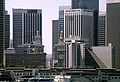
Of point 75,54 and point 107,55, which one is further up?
point 75,54

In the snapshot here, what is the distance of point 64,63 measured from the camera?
193250 millimetres

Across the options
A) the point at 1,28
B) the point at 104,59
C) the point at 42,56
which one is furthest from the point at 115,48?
the point at 1,28

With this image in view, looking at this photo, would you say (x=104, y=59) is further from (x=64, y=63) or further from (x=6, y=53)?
(x=6, y=53)

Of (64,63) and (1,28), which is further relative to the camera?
(64,63)

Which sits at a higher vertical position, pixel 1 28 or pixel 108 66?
pixel 1 28

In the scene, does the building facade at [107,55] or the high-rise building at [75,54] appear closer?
the high-rise building at [75,54]

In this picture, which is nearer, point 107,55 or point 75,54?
point 75,54

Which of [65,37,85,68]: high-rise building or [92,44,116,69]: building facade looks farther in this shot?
[92,44,116,69]: building facade

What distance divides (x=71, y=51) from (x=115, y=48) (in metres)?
18.8

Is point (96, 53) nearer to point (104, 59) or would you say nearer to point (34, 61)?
point (104, 59)

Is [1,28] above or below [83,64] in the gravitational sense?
above

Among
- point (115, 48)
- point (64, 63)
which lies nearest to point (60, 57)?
point (64, 63)

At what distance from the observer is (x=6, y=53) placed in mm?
189250

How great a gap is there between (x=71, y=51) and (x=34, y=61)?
41.1 ft
